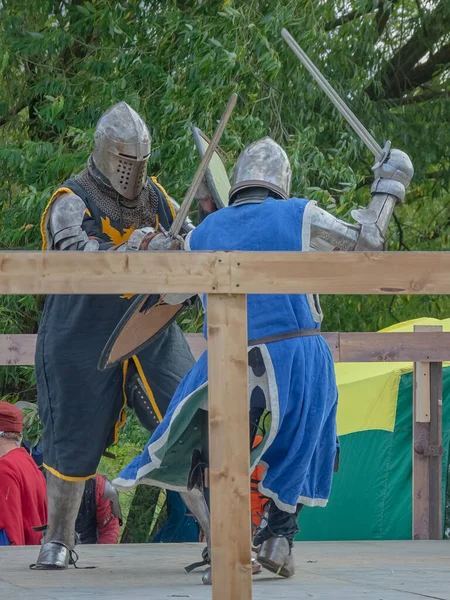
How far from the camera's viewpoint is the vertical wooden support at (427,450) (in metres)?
6.66

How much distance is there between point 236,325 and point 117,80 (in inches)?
208

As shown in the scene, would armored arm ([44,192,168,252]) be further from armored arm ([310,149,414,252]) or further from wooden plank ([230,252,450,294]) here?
wooden plank ([230,252,450,294])

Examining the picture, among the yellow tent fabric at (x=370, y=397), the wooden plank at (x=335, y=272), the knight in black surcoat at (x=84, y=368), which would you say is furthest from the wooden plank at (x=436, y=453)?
the wooden plank at (x=335, y=272)

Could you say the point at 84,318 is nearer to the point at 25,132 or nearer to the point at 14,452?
the point at 14,452

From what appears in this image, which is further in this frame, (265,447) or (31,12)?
(31,12)

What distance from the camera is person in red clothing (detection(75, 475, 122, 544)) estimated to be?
6.52 meters

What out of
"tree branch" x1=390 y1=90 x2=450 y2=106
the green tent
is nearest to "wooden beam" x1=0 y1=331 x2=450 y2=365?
the green tent

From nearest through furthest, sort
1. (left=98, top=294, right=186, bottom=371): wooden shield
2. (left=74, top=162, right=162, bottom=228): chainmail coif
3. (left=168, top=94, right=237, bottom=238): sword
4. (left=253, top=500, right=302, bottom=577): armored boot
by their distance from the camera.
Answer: (left=253, top=500, right=302, bottom=577): armored boot → (left=168, top=94, right=237, bottom=238): sword → (left=98, top=294, right=186, bottom=371): wooden shield → (left=74, top=162, right=162, bottom=228): chainmail coif

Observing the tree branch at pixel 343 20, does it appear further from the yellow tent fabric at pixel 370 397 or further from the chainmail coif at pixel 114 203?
the chainmail coif at pixel 114 203

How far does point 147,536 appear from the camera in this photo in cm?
782

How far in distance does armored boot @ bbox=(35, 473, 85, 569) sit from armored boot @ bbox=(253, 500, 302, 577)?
85 centimetres

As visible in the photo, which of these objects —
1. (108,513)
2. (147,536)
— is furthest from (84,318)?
(147,536)

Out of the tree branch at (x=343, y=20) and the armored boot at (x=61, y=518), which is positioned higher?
the tree branch at (x=343, y=20)

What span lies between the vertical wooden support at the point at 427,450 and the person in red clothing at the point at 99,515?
1606mm
